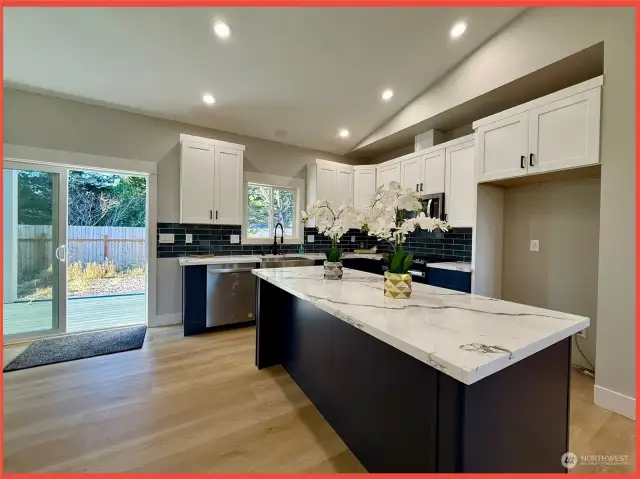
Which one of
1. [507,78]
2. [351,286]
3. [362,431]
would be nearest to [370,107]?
[507,78]

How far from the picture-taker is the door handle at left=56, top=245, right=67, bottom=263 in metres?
3.09

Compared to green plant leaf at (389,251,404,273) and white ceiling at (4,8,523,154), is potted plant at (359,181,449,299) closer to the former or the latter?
green plant leaf at (389,251,404,273)

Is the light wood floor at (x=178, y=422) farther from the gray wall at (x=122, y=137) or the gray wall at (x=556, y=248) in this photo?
the gray wall at (x=122, y=137)

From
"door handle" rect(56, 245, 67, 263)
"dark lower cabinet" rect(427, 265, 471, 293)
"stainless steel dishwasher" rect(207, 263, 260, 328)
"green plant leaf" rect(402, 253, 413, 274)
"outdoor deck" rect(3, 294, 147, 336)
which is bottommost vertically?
"outdoor deck" rect(3, 294, 147, 336)

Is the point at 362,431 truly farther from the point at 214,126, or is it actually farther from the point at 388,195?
the point at 214,126

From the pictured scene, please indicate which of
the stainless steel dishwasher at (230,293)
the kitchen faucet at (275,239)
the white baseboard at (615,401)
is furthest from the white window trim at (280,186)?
the white baseboard at (615,401)

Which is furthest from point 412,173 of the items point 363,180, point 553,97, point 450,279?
point 553,97

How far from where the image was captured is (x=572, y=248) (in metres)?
2.57

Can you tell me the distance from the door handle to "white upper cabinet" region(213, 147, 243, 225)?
1.63 meters

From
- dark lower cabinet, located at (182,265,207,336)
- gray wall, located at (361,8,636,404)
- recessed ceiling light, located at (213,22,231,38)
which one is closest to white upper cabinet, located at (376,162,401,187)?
gray wall, located at (361,8,636,404)

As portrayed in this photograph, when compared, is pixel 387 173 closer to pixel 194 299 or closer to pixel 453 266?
pixel 453 266

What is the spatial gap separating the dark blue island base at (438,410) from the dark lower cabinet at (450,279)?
6.02 ft

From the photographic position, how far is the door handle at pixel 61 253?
3090 mm

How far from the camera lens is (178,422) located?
68.9 inches
